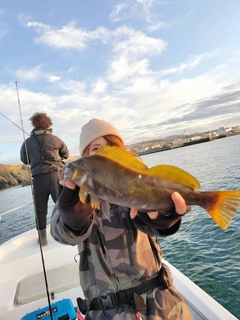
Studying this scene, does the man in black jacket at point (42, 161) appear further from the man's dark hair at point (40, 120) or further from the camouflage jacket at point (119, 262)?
the camouflage jacket at point (119, 262)

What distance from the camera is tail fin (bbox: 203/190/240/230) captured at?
6.12ft

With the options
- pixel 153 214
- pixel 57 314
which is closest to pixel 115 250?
pixel 153 214

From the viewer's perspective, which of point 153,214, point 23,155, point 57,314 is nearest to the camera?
point 153,214

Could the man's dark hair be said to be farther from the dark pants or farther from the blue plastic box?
the blue plastic box

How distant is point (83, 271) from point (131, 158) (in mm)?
1434

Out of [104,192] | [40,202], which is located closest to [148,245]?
[104,192]

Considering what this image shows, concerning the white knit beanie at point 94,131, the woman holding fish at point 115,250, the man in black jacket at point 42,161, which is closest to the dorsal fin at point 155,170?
the woman holding fish at point 115,250

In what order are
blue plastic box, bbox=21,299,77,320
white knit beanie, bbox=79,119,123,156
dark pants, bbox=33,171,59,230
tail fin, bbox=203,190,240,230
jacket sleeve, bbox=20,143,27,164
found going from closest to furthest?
tail fin, bbox=203,190,240,230
white knit beanie, bbox=79,119,123,156
blue plastic box, bbox=21,299,77,320
dark pants, bbox=33,171,59,230
jacket sleeve, bbox=20,143,27,164

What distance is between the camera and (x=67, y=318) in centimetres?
381

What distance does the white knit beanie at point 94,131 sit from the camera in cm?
271

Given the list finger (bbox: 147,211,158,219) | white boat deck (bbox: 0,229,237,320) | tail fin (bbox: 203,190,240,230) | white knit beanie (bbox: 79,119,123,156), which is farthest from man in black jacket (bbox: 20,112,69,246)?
tail fin (bbox: 203,190,240,230)

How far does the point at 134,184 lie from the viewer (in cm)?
195

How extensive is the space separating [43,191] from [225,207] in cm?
578

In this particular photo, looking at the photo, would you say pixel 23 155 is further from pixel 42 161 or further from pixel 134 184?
pixel 134 184
